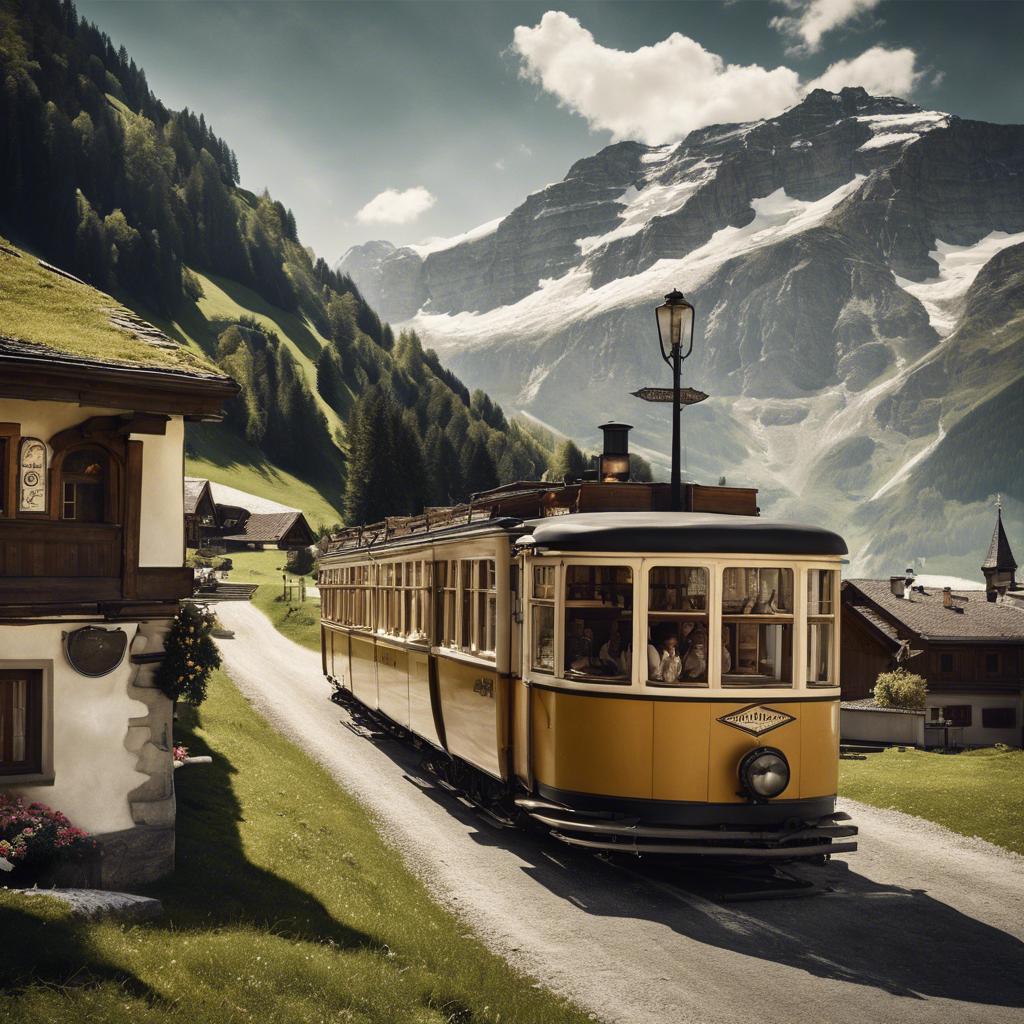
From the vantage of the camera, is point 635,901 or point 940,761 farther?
point 940,761

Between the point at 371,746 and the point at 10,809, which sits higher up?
the point at 10,809

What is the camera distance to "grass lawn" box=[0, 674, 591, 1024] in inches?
324

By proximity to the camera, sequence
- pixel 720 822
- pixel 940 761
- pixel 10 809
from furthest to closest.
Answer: pixel 940 761 < pixel 720 822 < pixel 10 809

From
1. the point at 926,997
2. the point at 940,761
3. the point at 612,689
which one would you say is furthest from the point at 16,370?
the point at 940,761

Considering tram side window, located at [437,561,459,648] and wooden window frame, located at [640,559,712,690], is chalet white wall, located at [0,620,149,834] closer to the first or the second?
tram side window, located at [437,561,459,648]

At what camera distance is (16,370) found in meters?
11.5

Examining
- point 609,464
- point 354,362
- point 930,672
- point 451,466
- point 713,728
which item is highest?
point 354,362

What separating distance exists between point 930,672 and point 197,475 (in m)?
79.0

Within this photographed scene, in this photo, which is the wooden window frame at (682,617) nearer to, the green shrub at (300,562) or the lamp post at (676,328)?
the lamp post at (676,328)

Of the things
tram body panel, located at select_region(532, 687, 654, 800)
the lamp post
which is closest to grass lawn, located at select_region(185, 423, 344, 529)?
the lamp post

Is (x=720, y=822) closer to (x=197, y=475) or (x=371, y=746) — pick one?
(x=371, y=746)

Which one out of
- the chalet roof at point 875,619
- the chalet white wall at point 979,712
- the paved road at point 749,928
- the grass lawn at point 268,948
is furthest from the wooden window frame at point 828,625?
the chalet white wall at point 979,712

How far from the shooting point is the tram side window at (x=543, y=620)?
13.6 meters

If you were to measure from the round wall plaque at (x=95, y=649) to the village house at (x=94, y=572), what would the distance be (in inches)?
0.6
